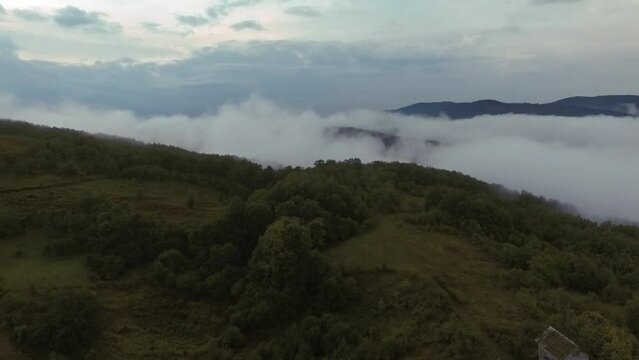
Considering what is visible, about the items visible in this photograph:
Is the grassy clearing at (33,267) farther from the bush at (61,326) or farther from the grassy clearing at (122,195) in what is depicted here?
the bush at (61,326)

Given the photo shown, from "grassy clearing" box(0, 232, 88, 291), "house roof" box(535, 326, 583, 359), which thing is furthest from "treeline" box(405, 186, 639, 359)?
"grassy clearing" box(0, 232, 88, 291)

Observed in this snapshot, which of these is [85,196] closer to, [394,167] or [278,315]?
[278,315]

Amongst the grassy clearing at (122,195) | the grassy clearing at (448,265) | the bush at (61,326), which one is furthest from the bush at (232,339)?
the grassy clearing at (122,195)

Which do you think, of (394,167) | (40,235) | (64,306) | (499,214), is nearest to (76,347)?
(64,306)

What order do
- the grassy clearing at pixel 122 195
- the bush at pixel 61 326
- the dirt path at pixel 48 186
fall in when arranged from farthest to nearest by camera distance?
the dirt path at pixel 48 186 → the grassy clearing at pixel 122 195 → the bush at pixel 61 326

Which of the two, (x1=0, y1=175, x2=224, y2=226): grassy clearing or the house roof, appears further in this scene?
(x1=0, y1=175, x2=224, y2=226): grassy clearing

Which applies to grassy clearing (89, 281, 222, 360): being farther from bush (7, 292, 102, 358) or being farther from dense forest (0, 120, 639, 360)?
bush (7, 292, 102, 358)
